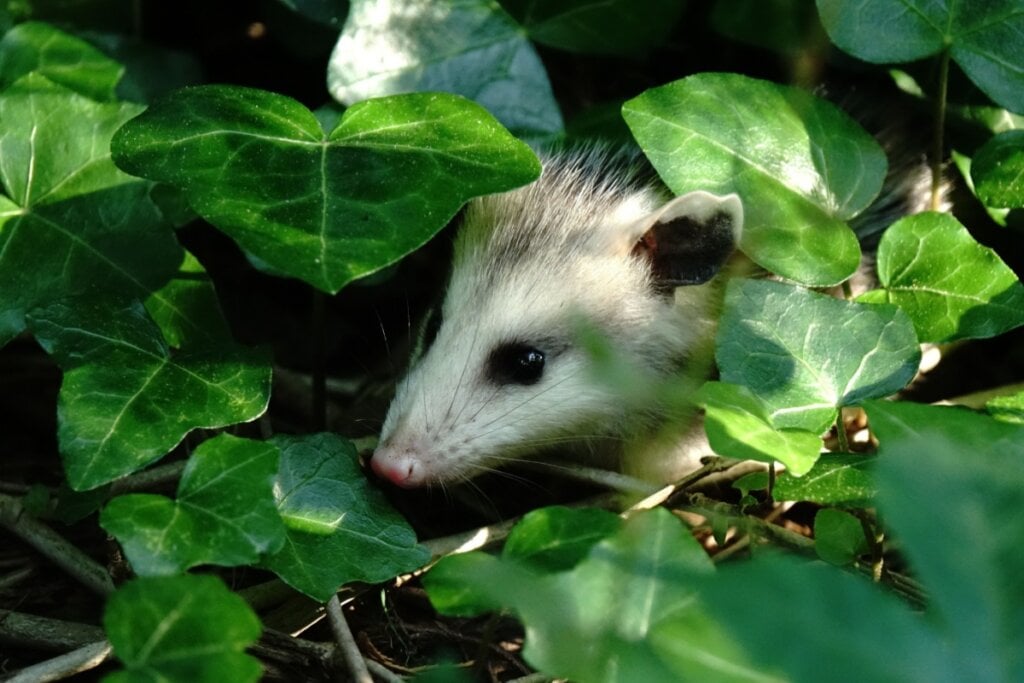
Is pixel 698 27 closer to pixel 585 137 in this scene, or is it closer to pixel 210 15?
pixel 585 137

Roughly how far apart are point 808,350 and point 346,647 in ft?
2.97

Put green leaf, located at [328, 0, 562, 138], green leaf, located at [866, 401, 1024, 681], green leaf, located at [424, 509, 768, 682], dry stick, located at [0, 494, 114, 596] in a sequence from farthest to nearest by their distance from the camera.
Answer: green leaf, located at [328, 0, 562, 138], dry stick, located at [0, 494, 114, 596], green leaf, located at [424, 509, 768, 682], green leaf, located at [866, 401, 1024, 681]

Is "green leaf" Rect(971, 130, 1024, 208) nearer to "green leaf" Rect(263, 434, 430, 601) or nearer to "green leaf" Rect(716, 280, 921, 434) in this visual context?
"green leaf" Rect(716, 280, 921, 434)

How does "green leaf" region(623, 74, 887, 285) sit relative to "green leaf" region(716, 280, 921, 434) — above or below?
above

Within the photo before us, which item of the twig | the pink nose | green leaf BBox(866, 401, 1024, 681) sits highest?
green leaf BBox(866, 401, 1024, 681)

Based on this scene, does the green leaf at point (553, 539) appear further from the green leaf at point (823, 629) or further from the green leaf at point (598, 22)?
the green leaf at point (598, 22)

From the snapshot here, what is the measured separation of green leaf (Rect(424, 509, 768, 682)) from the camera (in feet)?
4.24

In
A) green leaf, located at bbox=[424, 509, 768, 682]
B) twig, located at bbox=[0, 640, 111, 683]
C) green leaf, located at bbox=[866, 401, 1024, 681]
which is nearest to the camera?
green leaf, located at bbox=[866, 401, 1024, 681]

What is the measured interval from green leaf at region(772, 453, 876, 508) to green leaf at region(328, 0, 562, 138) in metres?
1.12

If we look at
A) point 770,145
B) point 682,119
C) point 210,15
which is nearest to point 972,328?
point 770,145

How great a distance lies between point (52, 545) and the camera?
215cm

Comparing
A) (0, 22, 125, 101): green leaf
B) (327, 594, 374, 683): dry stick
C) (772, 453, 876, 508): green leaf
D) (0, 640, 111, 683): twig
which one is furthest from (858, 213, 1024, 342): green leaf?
(0, 22, 125, 101): green leaf

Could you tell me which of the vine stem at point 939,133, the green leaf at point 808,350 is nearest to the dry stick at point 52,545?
the green leaf at point 808,350

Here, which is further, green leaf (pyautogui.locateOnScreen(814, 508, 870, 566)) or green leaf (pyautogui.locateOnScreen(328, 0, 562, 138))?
green leaf (pyautogui.locateOnScreen(328, 0, 562, 138))
